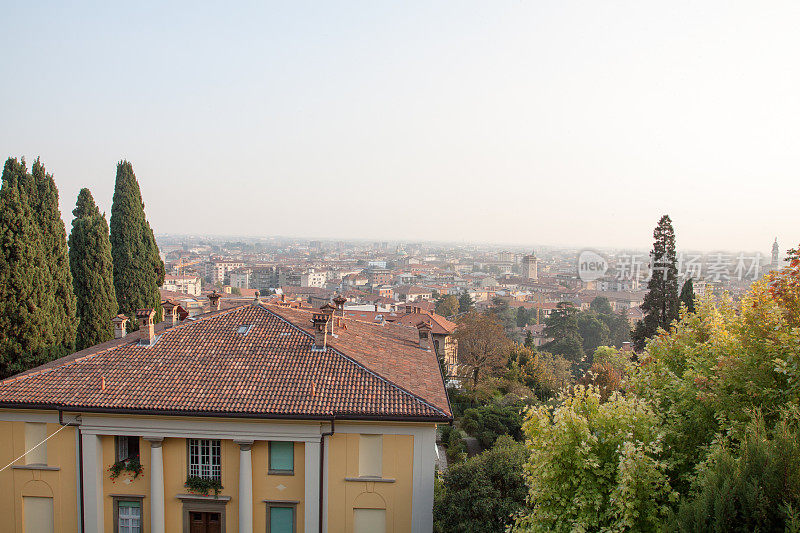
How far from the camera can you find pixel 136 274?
27.4 metres

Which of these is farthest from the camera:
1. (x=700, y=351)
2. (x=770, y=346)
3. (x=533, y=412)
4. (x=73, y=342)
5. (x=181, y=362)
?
(x=73, y=342)

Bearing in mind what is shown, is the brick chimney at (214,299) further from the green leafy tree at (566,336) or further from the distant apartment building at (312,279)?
the distant apartment building at (312,279)

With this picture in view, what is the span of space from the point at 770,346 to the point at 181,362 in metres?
13.0

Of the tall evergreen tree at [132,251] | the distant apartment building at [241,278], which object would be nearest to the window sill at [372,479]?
the tall evergreen tree at [132,251]

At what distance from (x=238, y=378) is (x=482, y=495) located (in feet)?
22.2

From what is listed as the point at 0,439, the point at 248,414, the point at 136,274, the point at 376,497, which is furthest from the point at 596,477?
the point at 136,274

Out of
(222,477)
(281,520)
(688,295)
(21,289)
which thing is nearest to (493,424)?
(281,520)

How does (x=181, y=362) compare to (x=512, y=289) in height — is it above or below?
above

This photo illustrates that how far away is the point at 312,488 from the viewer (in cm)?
1294

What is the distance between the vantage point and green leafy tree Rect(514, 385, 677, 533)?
28.5ft

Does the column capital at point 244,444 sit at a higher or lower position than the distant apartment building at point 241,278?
higher

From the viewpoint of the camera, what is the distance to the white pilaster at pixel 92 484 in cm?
1313

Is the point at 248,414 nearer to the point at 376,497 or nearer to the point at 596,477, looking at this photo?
the point at 376,497

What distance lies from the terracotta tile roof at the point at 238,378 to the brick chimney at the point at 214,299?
2254 millimetres
